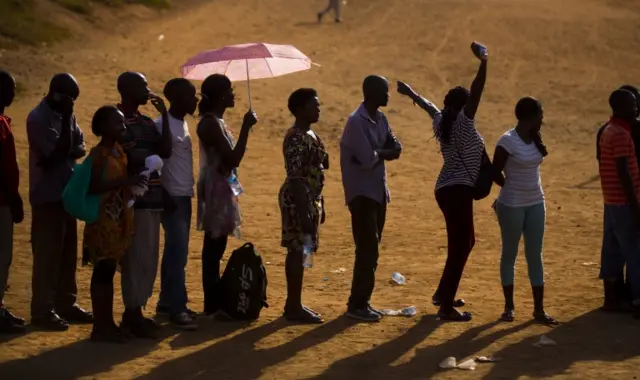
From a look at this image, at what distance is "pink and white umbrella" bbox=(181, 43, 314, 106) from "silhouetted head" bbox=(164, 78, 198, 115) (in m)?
0.30

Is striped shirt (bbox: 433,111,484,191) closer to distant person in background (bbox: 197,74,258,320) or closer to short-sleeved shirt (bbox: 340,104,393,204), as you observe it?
short-sleeved shirt (bbox: 340,104,393,204)

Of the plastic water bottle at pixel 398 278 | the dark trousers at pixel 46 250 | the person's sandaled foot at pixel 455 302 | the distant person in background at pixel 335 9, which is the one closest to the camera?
the dark trousers at pixel 46 250

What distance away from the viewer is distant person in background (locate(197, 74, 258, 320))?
8375 mm

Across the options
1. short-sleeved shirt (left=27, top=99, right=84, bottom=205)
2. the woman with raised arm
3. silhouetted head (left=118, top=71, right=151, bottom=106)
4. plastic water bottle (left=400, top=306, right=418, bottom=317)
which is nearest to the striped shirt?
the woman with raised arm

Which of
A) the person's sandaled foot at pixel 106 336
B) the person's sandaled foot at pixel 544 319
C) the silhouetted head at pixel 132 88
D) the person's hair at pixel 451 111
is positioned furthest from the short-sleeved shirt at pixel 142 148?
the person's sandaled foot at pixel 544 319

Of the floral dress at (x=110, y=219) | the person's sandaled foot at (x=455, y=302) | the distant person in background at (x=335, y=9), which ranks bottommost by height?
the person's sandaled foot at (x=455, y=302)

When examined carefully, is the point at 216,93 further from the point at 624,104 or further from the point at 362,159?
the point at 624,104

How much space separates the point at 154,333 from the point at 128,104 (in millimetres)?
1591

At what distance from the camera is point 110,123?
7.62m

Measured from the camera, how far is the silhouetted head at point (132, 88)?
7.96 meters

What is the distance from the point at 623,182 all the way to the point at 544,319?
1.18 metres

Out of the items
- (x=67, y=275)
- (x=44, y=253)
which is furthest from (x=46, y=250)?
(x=67, y=275)

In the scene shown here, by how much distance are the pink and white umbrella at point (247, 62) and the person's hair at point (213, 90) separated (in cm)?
16

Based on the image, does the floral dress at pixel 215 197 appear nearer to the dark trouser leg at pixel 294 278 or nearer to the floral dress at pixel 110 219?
the dark trouser leg at pixel 294 278
